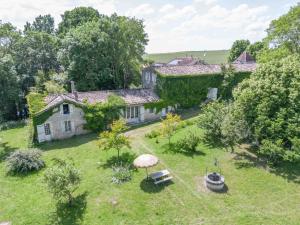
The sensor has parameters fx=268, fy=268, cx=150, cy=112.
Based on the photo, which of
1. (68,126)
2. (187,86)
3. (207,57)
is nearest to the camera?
(68,126)

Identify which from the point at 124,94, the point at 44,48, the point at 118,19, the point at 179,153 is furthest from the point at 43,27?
the point at 179,153

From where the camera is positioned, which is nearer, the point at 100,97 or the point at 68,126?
the point at 68,126

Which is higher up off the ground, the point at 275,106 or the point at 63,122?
the point at 275,106

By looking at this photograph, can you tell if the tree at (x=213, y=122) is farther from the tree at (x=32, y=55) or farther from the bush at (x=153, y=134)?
the tree at (x=32, y=55)

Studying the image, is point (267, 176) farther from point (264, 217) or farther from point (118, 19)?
point (118, 19)

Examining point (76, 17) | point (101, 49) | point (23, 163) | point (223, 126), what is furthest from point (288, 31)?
point (76, 17)

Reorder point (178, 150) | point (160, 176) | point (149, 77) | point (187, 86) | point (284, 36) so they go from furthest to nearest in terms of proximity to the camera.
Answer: point (149, 77) → point (187, 86) → point (284, 36) → point (178, 150) → point (160, 176)

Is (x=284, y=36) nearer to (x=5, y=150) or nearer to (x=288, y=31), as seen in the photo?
(x=288, y=31)
